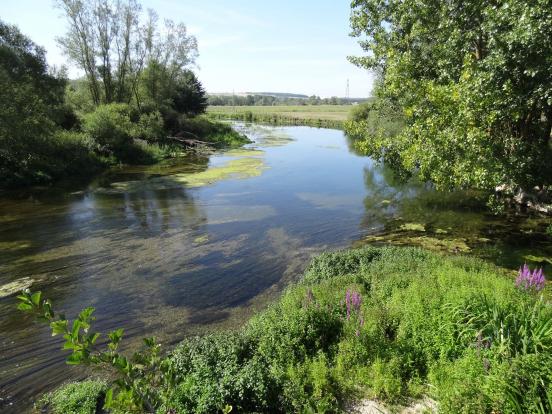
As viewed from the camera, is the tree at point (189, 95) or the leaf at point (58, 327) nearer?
the leaf at point (58, 327)

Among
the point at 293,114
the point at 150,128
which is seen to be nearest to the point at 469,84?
the point at 150,128

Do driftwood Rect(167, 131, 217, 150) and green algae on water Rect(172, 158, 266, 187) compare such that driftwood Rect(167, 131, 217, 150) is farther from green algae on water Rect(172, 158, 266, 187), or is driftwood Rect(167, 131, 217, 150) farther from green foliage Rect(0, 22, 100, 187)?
green foliage Rect(0, 22, 100, 187)

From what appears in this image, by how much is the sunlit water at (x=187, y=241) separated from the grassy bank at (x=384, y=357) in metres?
2.55

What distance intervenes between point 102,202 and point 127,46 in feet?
107

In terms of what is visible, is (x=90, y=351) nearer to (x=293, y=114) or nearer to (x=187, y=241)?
(x=187, y=241)

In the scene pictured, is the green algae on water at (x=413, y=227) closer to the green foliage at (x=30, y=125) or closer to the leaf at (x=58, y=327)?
the leaf at (x=58, y=327)

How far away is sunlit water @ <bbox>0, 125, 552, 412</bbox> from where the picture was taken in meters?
9.72

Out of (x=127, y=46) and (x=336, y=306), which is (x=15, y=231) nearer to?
(x=336, y=306)

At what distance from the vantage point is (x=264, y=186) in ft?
86.8

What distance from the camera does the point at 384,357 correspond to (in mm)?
6379

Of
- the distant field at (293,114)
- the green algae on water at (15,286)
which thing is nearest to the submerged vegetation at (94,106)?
the green algae on water at (15,286)

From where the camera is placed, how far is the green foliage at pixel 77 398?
6484 millimetres

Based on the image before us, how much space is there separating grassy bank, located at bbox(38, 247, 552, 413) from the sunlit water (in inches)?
100

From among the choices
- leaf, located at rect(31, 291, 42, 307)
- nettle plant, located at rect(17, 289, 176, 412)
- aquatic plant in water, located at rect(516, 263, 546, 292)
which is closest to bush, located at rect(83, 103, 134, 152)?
aquatic plant in water, located at rect(516, 263, 546, 292)
